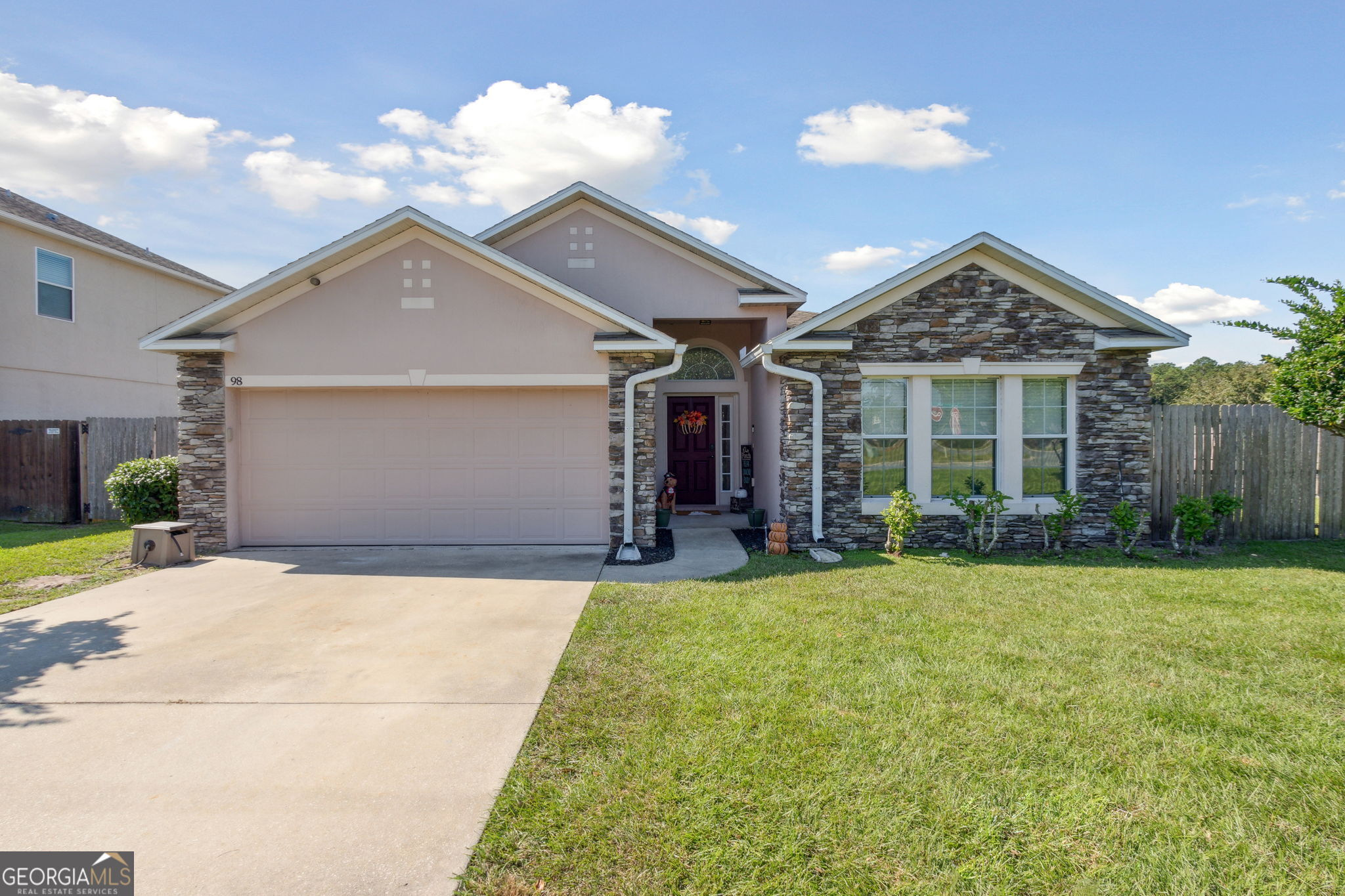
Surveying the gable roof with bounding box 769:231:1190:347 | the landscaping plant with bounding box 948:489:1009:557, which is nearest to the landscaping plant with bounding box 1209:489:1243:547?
the gable roof with bounding box 769:231:1190:347

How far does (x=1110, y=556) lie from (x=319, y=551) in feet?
35.9

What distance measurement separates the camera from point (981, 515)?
9.10m

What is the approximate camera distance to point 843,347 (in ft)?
30.1

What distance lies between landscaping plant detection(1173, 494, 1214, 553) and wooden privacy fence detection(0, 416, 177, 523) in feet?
54.2

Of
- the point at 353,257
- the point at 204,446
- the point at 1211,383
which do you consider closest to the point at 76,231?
the point at 204,446

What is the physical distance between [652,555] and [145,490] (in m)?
7.87

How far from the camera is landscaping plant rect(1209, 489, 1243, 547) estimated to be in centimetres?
909

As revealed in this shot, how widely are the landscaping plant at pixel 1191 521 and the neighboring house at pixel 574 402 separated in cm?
52

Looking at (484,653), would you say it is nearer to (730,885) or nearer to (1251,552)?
(730,885)

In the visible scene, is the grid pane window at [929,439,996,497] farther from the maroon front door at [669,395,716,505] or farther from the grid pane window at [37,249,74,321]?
the grid pane window at [37,249,74,321]

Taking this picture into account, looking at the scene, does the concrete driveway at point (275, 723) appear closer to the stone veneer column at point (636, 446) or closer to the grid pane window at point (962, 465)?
the stone veneer column at point (636, 446)

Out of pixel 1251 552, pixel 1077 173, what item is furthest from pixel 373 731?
pixel 1077 173

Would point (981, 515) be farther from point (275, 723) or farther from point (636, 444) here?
point (275, 723)

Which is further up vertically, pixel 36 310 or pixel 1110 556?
pixel 36 310
